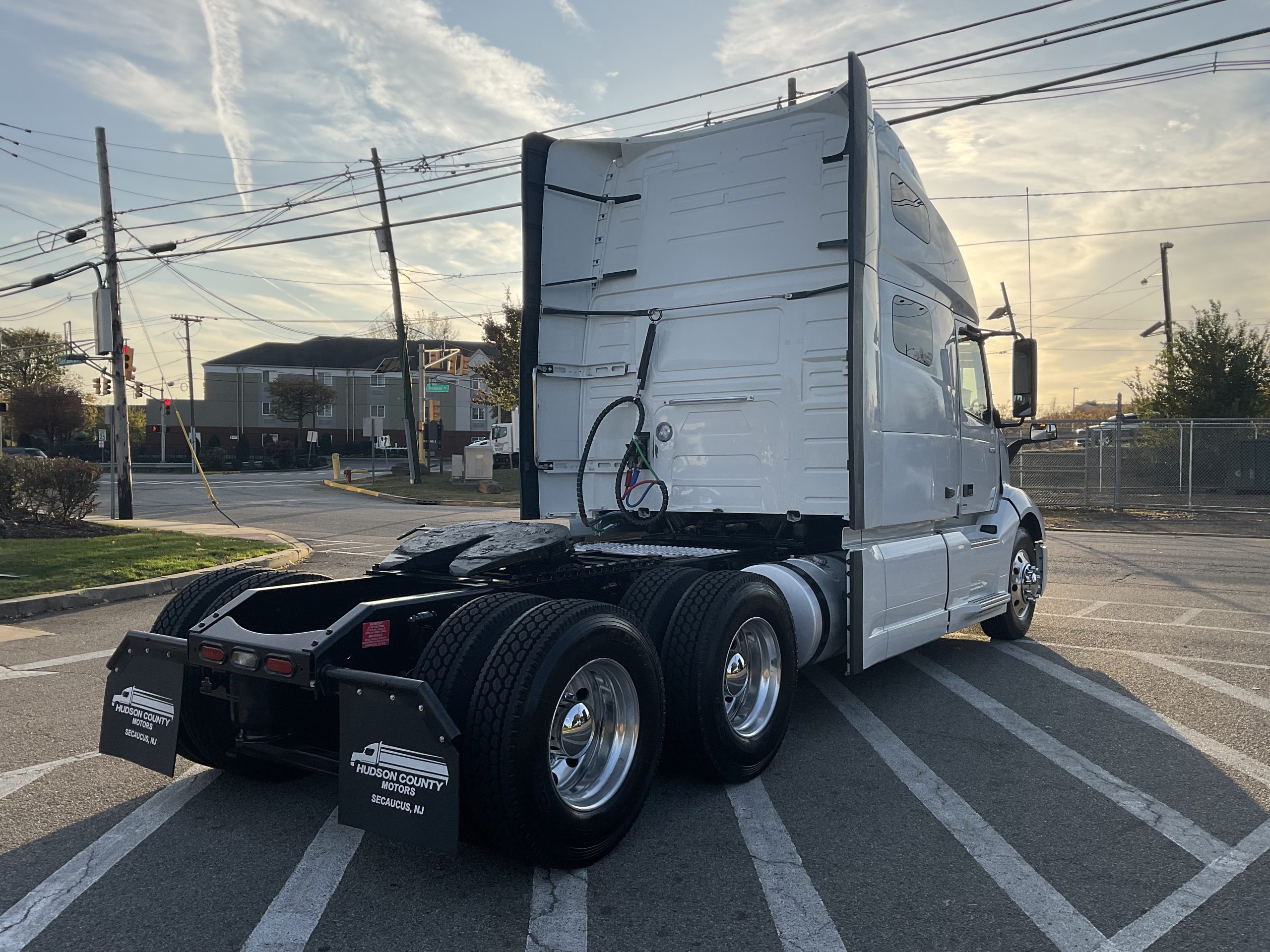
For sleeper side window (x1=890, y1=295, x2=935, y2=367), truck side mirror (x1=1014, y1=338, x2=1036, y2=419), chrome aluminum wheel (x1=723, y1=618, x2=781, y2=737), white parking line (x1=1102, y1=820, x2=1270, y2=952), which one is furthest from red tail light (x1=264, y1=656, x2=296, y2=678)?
truck side mirror (x1=1014, y1=338, x2=1036, y2=419)

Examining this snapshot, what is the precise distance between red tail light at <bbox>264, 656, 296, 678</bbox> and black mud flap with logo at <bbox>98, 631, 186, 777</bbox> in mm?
507

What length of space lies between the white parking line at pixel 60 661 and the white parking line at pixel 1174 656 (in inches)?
289

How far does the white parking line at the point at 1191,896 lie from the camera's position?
3.05 meters

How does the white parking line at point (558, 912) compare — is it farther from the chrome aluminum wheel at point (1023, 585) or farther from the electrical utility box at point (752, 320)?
the chrome aluminum wheel at point (1023, 585)

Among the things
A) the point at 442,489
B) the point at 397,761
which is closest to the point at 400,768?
the point at 397,761

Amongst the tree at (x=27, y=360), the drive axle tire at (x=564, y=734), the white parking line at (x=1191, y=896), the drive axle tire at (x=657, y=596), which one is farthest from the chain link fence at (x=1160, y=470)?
the tree at (x=27, y=360)

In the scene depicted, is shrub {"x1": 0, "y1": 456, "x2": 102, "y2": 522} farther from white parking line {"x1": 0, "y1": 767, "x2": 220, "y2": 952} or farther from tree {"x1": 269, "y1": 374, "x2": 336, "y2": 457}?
tree {"x1": 269, "y1": 374, "x2": 336, "y2": 457}

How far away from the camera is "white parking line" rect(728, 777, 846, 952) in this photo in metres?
3.04

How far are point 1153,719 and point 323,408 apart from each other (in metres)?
73.3

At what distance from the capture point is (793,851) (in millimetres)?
3730

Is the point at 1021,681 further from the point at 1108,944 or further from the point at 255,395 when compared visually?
the point at 255,395

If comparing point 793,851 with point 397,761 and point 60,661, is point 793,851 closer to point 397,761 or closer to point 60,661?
point 397,761

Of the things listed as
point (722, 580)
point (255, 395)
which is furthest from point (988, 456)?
point (255, 395)

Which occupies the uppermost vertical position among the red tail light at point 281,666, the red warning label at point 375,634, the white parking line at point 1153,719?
the red warning label at point 375,634
